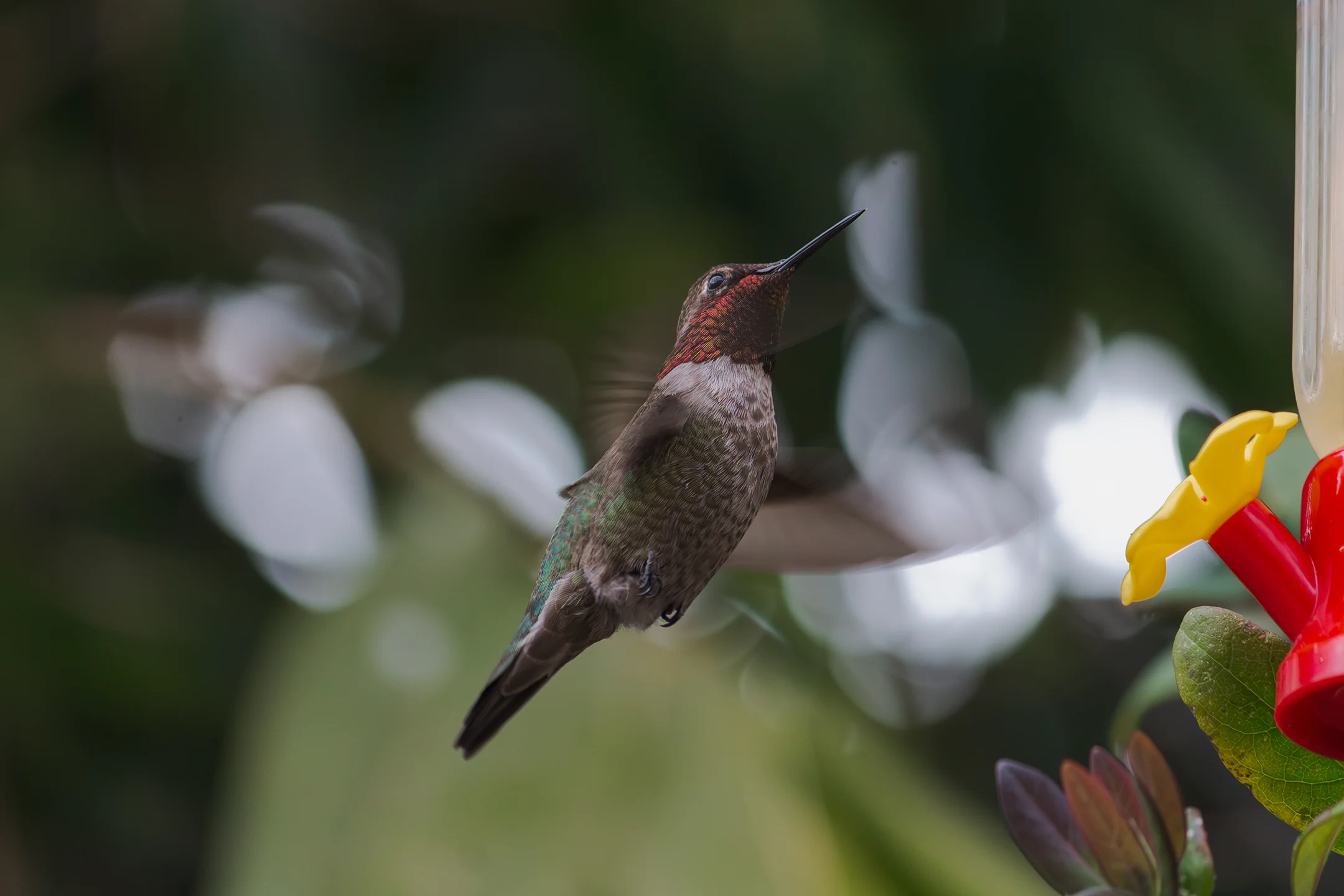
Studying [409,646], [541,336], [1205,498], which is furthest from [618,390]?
[541,336]

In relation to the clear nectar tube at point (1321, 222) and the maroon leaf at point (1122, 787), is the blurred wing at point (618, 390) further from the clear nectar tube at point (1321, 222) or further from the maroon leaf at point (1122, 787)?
the clear nectar tube at point (1321, 222)

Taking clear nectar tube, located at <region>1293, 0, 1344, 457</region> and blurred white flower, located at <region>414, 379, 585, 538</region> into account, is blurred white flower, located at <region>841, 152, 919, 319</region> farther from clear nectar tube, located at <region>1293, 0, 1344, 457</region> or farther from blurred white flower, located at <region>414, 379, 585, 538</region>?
blurred white flower, located at <region>414, 379, 585, 538</region>

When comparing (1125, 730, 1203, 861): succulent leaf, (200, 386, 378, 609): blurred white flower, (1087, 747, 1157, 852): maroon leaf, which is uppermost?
(1125, 730, 1203, 861): succulent leaf

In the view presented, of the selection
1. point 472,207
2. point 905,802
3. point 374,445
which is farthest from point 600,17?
point 905,802

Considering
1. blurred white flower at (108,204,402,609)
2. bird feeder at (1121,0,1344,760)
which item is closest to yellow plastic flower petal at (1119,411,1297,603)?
bird feeder at (1121,0,1344,760)

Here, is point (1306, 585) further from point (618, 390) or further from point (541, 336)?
point (541, 336)

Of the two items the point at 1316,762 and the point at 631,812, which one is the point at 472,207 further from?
the point at 1316,762

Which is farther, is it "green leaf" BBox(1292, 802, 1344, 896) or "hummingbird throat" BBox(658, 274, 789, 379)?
"hummingbird throat" BBox(658, 274, 789, 379)

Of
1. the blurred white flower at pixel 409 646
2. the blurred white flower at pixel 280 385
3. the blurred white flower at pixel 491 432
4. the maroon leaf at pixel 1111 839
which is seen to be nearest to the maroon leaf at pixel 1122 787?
the maroon leaf at pixel 1111 839

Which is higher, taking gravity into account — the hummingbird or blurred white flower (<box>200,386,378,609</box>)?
the hummingbird
